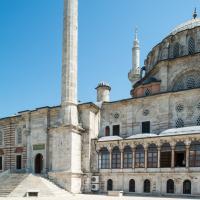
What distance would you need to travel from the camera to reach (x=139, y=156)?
27.5 meters

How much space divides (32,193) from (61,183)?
3.72m

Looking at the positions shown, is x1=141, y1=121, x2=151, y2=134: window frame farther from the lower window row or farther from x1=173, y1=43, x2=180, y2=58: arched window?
x1=173, y1=43, x2=180, y2=58: arched window

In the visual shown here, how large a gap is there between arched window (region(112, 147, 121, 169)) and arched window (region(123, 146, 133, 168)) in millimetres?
666

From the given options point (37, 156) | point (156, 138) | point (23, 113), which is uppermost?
point (23, 113)

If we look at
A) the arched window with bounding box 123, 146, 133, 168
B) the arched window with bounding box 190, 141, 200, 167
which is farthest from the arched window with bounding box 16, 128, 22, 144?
the arched window with bounding box 190, 141, 200, 167

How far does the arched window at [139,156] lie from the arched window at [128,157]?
1.99 ft

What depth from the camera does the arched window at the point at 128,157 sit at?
2789cm

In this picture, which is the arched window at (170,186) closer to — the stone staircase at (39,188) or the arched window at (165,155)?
the arched window at (165,155)

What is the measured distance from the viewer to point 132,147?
1091 inches

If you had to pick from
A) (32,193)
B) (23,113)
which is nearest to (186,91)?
(32,193)

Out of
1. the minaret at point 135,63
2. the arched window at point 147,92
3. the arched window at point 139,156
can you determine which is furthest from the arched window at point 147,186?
the minaret at point 135,63

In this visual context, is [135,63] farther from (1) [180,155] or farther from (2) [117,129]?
(1) [180,155]

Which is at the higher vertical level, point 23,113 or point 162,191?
point 23,113

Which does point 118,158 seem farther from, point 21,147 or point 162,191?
point 21,147
